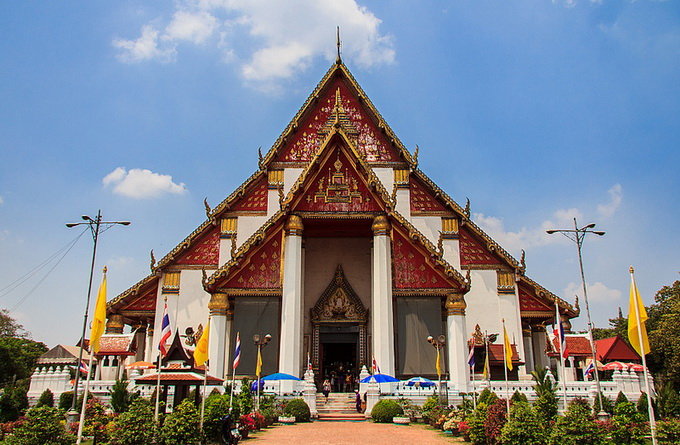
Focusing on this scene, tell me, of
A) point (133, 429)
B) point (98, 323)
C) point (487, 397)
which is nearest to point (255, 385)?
point (487, 397)

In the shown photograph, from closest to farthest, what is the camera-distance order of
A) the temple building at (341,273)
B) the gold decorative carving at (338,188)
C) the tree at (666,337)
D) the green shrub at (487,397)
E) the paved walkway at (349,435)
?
the paved walkway at (349,435) → the green shrub at (487,397) → the temple building at (341,273) → the gold decorative carving at (338,188) → the tree at (666,337)

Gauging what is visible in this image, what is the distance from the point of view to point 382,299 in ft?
62.2

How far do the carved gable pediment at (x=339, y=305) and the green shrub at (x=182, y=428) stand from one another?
10932mm

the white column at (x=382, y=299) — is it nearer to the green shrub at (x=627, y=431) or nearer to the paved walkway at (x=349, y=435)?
the paved walkway at (x=349, y=435)

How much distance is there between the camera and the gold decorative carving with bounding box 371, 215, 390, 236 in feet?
64.6

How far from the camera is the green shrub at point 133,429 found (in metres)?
9.51

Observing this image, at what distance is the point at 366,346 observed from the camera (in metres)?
20.9

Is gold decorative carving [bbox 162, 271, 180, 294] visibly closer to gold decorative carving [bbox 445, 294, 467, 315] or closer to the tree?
gold decorative carving [bbox 445, 294, 467, 315]

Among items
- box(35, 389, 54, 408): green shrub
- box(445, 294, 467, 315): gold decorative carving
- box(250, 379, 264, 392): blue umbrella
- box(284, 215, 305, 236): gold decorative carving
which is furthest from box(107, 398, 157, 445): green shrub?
box(445, 294, 467, 315): gold decorative carving

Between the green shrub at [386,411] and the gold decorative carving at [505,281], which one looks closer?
the green shrub at [386,411]

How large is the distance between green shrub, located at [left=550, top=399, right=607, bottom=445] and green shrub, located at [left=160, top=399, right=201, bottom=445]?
20.6 feet

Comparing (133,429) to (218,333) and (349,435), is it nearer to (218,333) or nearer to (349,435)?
(349,435)

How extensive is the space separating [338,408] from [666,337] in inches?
919

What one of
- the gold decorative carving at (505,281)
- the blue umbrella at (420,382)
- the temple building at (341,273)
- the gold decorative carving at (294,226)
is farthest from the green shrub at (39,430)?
the gold decorative carving at (505,281)
